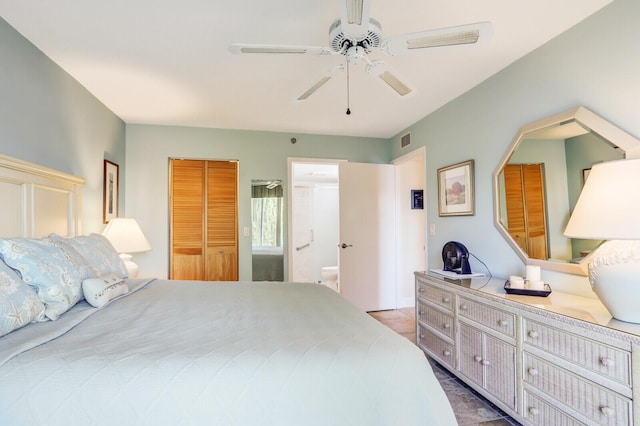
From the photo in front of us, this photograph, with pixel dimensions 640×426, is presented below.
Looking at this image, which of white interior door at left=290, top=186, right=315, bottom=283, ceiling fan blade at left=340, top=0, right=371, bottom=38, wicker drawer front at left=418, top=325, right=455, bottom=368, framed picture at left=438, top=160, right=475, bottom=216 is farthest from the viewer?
white interior door at left=290, top=186, right=315, bottom=283

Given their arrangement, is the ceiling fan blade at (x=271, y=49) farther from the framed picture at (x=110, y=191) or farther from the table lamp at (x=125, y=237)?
the framed picture at (x=110, y=191)

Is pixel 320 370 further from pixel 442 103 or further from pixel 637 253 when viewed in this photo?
pixel 442 103

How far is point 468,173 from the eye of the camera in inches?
111

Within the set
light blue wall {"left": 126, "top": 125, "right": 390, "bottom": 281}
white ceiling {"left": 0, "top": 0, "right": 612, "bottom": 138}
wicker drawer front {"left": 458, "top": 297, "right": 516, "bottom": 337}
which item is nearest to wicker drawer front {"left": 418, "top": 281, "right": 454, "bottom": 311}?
wicker drawer front {"left": 458, "top": 297, "right": 516, "bottom": 337}

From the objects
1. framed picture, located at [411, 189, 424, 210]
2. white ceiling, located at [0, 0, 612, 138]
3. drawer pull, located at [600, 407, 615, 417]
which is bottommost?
drawer pull, located at [600, 407, 615, 417]

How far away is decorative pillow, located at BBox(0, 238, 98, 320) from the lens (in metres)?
1.42

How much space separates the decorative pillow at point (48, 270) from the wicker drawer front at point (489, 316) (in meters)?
2.30

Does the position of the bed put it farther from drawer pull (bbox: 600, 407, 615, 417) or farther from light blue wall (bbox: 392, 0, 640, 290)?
light blue wall (bbox: 392, 0, 640, 290)

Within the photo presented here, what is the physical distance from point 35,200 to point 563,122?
337 cm

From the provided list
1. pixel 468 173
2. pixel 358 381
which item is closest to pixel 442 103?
pixel 468 173

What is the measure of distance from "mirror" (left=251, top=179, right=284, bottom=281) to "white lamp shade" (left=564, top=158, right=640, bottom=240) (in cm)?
304

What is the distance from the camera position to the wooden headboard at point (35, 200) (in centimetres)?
185

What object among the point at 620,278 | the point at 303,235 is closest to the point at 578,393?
the point at 620,278

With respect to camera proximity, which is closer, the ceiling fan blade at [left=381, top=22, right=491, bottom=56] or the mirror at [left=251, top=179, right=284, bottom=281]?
the ceiling fan blade at [left=381, top=22, right=491, bottom=56]
